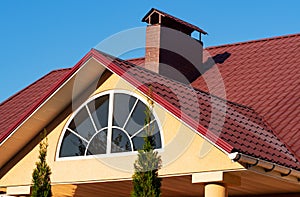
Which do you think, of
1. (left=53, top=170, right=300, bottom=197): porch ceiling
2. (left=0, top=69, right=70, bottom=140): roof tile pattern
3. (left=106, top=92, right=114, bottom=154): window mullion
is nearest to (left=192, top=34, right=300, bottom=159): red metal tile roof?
(left=53, top=170, right=300, bottom=197): porch ceiling

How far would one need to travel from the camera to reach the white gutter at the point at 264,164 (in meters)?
9.44

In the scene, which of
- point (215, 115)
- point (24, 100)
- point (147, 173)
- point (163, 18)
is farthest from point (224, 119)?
point (24, 100)

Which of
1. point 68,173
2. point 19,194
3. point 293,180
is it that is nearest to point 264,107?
point 293,180

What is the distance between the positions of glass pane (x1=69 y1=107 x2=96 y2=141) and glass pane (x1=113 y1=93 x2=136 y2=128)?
59 cm

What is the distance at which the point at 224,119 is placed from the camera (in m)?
11.1

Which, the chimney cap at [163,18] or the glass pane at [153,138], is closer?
the glass pane at [153,138]

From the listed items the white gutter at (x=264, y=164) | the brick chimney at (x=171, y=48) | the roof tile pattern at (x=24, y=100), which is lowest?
the white gutter at (x=264, y=164)

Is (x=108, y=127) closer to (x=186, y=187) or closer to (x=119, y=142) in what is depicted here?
(x=119, y=142)

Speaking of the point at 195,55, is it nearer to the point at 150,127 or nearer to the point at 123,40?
the point at 123,40

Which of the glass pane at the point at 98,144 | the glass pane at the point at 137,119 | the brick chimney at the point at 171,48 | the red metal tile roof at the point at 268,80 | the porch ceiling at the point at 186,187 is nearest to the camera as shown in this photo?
the porch ceiling at the point at 186,187

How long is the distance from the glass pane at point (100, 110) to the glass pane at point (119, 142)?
1.16 feet

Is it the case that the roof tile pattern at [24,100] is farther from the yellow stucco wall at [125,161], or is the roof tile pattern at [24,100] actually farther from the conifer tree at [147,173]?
the conifer tree at [147,173]

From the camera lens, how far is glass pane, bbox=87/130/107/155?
11906mm

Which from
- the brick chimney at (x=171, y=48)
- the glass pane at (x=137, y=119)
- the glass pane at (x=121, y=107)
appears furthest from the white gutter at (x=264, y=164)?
the brick chimney at (x=171, y=48)
